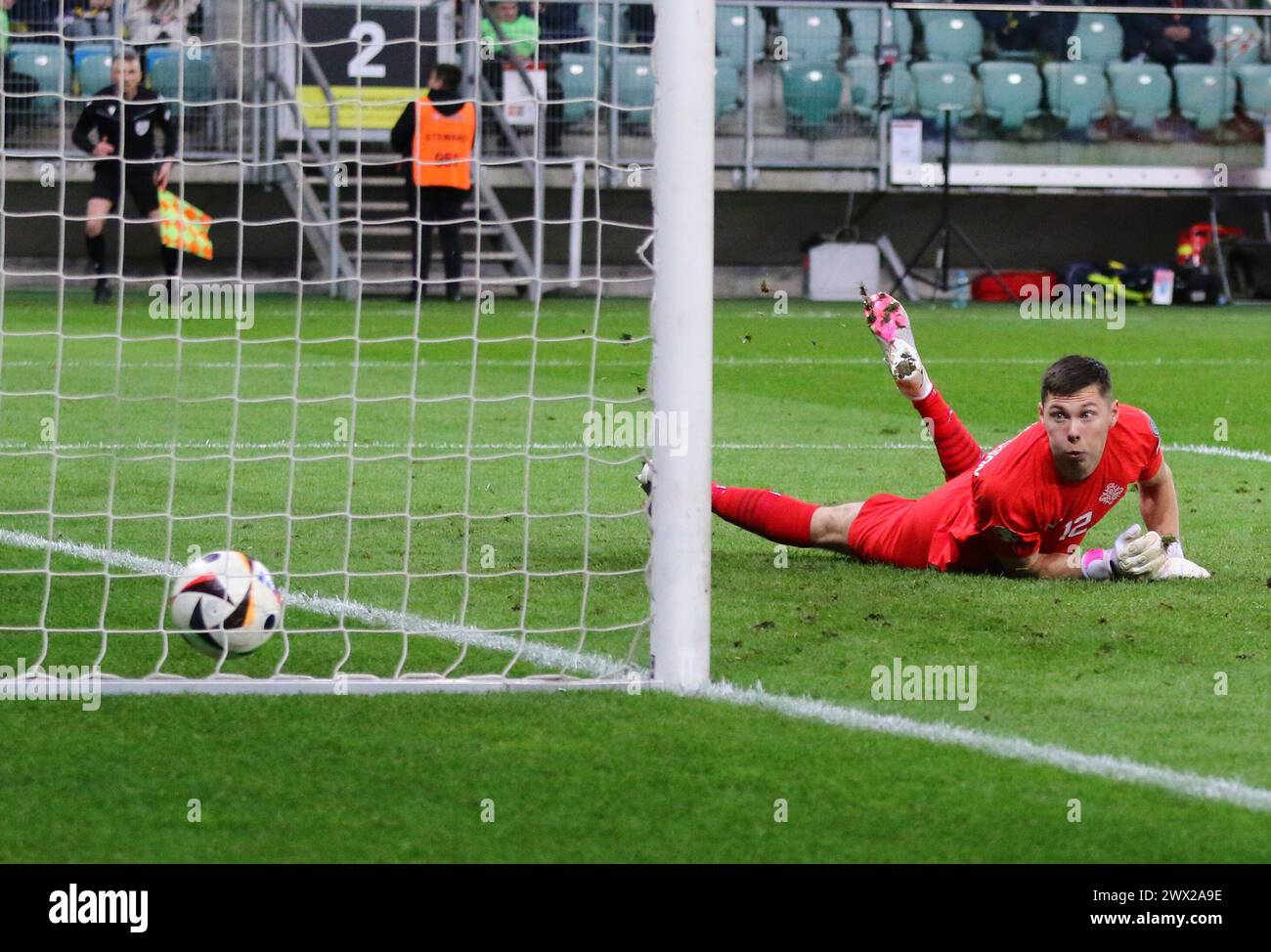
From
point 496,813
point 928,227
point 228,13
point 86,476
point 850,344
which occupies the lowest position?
point 496,813

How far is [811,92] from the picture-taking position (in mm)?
22203

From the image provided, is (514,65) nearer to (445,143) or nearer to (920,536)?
(445,143)

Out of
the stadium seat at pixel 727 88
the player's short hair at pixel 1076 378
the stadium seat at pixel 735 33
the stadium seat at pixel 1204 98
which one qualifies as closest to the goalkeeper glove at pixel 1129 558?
the player's short hair at pixel 1076 378

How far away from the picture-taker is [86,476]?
7.87 metres

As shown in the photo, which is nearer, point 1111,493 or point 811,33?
point 1111,493

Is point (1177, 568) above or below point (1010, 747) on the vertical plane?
above

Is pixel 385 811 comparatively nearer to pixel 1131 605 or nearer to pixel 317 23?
pixel 1131 605

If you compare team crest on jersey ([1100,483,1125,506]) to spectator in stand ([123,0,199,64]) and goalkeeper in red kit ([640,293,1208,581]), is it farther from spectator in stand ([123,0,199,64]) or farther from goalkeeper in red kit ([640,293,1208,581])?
spectator in stand ([123,0,199,64])

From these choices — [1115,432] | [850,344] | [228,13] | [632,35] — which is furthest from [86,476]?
[228,13]

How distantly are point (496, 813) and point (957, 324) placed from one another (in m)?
14.5

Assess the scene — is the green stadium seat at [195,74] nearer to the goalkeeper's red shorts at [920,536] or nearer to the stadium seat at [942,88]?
the stadium seat at [942,88]

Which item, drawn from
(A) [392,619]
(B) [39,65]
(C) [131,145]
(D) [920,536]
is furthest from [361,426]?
(B) [39,65]

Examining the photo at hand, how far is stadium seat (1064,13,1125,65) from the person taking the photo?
2270 centimetres

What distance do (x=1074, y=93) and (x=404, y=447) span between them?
1544 cm
